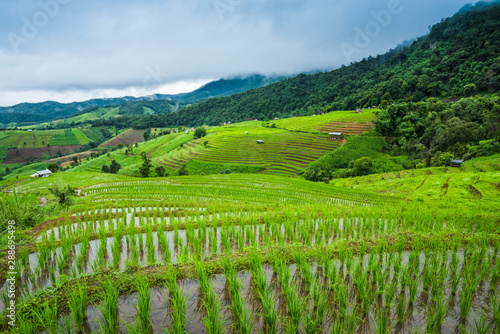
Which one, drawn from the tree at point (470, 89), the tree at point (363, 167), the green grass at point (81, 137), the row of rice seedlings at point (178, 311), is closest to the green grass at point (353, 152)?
the tree at point (363, 167)

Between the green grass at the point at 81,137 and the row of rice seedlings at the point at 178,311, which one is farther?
the green grass at the point at 81,137

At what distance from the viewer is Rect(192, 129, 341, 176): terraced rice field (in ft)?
194

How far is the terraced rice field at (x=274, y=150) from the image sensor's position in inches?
2330

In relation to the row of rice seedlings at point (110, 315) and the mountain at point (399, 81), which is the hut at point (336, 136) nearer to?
the mountain at point (399, 81)

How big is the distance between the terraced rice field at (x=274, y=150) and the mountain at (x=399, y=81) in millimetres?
40051

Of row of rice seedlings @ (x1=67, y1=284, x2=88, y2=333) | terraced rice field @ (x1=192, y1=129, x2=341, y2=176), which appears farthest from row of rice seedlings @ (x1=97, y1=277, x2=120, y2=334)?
terraced rice field @ (x1=192, y1=129, x2=341, y2=176)

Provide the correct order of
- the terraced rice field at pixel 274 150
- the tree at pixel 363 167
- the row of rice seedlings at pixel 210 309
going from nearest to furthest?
the row of rice seedlings at pixel 210 309 → the tree at pixel 363 167 → the terraced rice field at pixel 274 150

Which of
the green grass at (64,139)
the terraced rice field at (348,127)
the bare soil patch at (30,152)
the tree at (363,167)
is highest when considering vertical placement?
the terraced rice field at (348,127)

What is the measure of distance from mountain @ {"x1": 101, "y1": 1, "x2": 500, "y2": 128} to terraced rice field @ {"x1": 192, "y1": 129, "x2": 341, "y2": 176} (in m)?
40.1

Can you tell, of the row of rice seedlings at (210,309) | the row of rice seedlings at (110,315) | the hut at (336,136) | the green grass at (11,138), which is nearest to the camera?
the row of rice seedlings at (210,309)

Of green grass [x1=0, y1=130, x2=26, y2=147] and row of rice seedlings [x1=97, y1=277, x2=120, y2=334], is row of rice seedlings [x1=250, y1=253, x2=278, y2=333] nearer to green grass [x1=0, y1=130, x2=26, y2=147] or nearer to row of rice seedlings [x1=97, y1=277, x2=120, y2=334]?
row of rice seedlings [x1=97, y1=277, x2=120, y2=334]

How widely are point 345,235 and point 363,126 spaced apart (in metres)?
73.4

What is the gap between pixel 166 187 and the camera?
2173 centimetres

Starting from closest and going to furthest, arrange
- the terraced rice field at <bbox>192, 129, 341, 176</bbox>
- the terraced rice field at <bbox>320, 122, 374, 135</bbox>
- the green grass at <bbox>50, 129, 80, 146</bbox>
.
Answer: the terraced rice field at <bbox>192, 129, 341, 176</bbox>
the terraced rice field at <bbox>320, 122, 374, 135</bbox>
the green grass at <bbox>50, 129, 80, 146</bbox>
